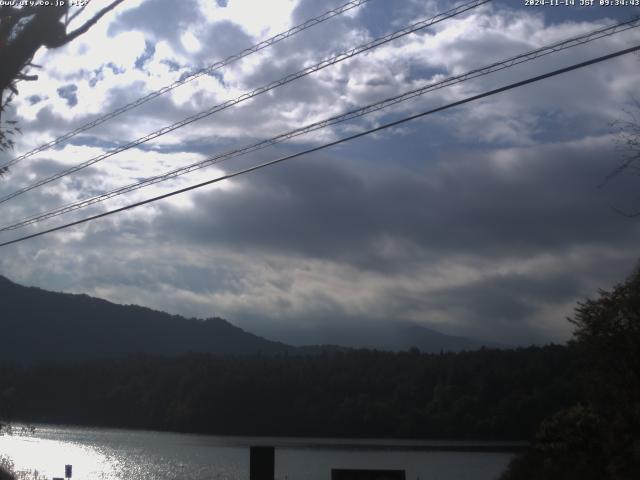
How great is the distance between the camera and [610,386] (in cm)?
1436

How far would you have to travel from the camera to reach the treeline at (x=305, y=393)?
5816 cm

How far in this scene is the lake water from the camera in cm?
4162

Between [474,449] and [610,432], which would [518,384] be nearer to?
[474,449]

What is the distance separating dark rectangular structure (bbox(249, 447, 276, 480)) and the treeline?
1408 inches

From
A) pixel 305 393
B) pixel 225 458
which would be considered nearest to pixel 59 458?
pixel 225 458

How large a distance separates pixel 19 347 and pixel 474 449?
239 ft

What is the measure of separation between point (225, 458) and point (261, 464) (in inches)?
1579

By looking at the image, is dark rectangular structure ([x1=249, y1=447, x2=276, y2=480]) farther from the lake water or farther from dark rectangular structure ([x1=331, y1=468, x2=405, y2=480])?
the lake water

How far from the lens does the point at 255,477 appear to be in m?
14.9

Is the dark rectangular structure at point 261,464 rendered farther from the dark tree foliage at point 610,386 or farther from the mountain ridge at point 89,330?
the mountain ridge at point 89,330

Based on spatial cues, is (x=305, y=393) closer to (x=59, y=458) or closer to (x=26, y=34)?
(x=59, y=458)

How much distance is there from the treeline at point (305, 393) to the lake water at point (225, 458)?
3073 mm

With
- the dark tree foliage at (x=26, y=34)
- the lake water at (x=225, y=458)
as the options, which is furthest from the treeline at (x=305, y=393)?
the dark tree foliage at (x=26, y=34)

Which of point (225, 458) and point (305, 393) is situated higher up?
point (305, 393)
